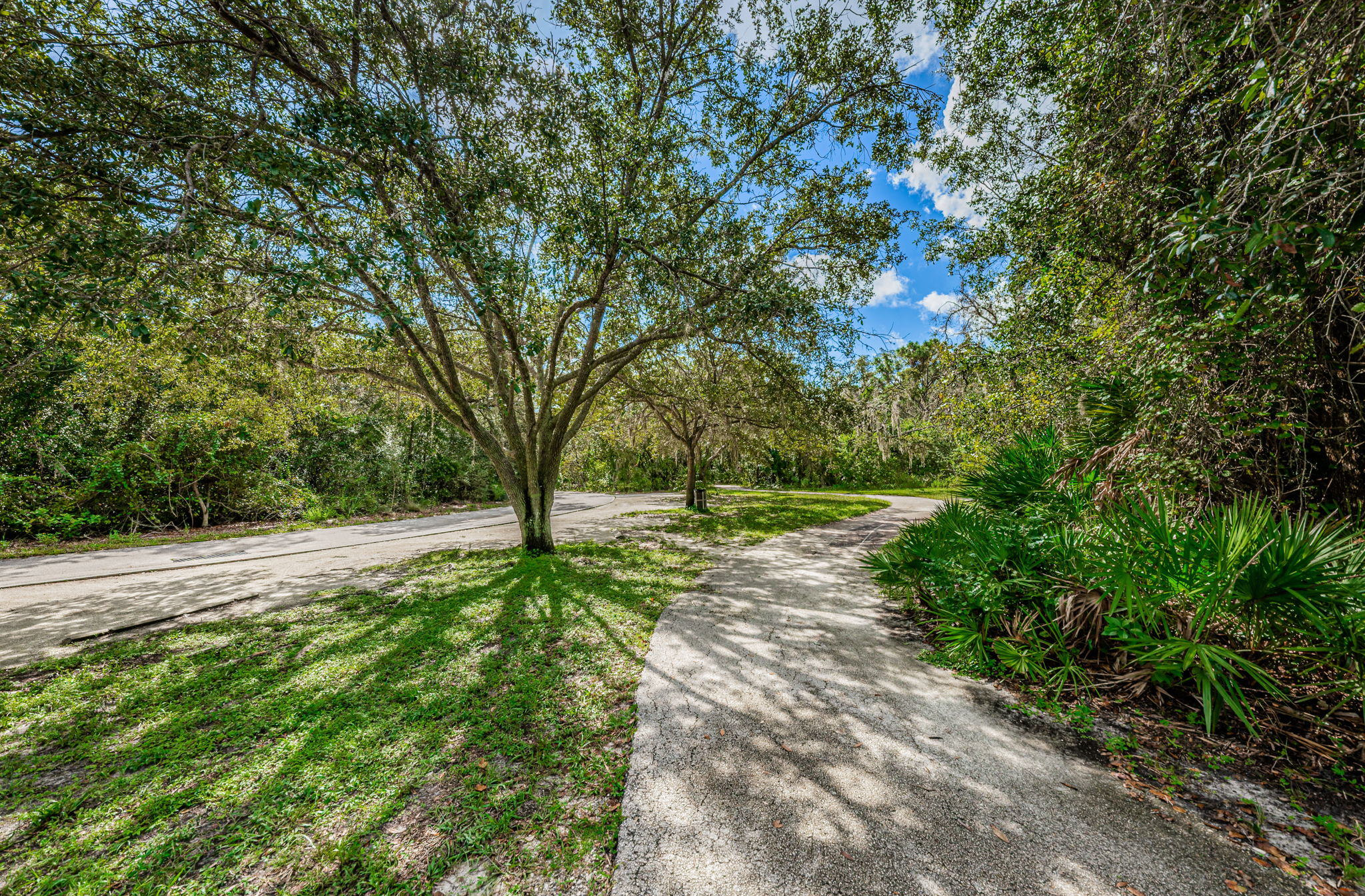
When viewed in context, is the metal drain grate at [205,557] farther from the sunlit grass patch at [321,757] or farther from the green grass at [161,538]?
the sunlit grass patch at [321,757]

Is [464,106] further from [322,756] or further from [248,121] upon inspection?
[322,756]

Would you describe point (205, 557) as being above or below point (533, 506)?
below

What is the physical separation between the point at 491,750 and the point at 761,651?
237 cm

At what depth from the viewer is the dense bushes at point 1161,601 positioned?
2504 mm

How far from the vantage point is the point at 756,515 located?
13656mm

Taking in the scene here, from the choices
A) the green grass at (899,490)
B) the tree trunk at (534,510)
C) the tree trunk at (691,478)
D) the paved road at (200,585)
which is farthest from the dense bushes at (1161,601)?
the green grass at (899,490)

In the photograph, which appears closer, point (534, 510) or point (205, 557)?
point (205, 557)

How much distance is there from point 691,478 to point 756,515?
2684 millimetres

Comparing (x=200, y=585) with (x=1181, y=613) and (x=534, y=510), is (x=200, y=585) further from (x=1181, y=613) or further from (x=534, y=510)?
(x=1181, y=613)

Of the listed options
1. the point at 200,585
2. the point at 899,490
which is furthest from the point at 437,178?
the point at 899,490

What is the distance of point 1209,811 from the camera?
2156 mm

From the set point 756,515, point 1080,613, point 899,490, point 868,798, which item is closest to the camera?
point 868,798

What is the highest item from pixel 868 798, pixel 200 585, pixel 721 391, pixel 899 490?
pixel 721 391

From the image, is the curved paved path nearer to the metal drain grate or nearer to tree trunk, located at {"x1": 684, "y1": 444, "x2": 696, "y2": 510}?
the metal drain grate
